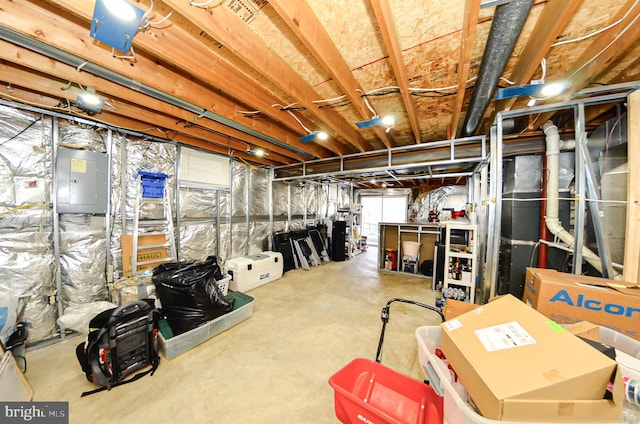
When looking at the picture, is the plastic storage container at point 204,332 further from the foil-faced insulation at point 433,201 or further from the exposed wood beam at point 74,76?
the foil-faced insulation at point 433,201

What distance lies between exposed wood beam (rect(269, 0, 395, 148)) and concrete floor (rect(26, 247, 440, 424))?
2.37 meters

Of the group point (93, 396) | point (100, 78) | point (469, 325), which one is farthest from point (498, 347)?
point (100, 78)

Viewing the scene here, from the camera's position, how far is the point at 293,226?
538cm

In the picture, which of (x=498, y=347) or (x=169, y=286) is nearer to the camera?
(x=498, y=347)

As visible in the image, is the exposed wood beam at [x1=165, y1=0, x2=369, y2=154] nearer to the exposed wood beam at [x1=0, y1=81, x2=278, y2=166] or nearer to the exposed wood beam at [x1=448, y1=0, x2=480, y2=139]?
the exposed wood beam at [x1=448, y1=0, x2=480, y2=139]

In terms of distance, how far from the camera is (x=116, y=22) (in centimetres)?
106

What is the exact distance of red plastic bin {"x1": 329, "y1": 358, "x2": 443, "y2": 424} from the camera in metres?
0.94

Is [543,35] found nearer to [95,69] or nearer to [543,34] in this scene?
[543,34]

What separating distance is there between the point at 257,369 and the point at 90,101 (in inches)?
107

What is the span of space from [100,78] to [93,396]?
2.45m

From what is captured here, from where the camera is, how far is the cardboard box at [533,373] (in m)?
0.61

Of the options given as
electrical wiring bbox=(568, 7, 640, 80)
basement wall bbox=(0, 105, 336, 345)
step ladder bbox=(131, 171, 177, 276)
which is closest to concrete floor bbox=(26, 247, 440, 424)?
basement wall bbox=(0, 105, 336, 345)

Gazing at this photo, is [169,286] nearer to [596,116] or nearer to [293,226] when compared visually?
[293,226]

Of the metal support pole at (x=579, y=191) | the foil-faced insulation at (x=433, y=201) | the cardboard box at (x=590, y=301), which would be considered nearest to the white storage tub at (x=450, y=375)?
the cardboard box at (x=590, y=301)
